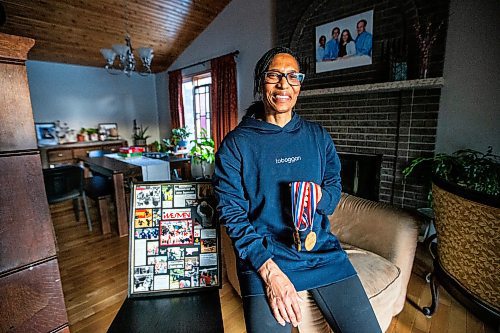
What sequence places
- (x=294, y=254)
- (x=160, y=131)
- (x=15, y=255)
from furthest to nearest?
(x=160, y=131)
(x=294, y=254)
(x=15, y=255)

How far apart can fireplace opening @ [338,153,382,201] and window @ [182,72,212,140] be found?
274cm

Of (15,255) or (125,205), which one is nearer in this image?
(15,255)

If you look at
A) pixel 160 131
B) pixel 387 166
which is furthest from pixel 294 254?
pixel 160 131

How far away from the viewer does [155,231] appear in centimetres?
117

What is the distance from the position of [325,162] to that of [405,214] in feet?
2.11

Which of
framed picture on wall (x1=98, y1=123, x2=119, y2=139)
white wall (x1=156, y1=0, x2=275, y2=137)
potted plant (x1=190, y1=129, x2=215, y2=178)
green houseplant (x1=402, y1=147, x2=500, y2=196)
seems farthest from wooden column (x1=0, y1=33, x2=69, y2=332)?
framed picture on wall (x1=98, y1=123, x2=119, y2=139)

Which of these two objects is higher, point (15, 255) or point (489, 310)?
point (15, 255)

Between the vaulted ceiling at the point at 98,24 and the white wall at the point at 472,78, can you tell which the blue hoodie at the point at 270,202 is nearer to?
the white wall at the point at 472,78

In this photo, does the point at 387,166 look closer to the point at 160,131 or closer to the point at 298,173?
the point at 298,173

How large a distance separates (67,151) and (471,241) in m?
5.25

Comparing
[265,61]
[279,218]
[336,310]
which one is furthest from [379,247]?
[265,61]

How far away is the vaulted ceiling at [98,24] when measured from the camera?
3332 millimetres

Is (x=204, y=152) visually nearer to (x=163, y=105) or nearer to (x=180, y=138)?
(x=180, y=138)

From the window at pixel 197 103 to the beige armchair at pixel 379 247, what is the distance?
3679mm
